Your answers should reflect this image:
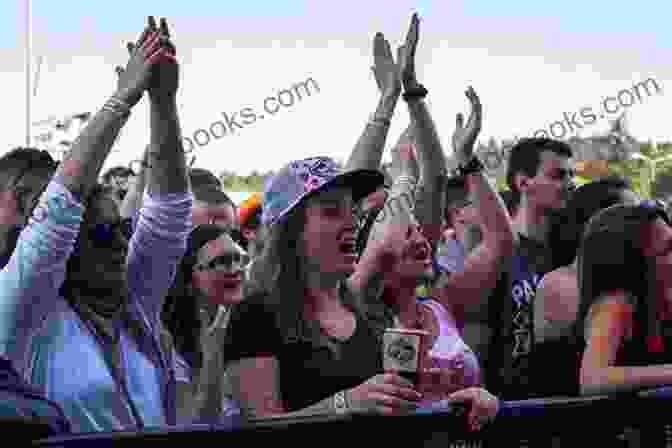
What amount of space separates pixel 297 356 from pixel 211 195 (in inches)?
93.6

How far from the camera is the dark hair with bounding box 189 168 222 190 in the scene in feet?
Answer: 20.2

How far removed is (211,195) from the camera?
19.8 feet

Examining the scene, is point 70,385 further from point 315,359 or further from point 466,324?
point 466,324

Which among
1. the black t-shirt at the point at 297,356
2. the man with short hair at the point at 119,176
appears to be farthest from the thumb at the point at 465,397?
the man with short hair at the point at 119,176

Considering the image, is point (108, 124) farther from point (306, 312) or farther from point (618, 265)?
point (618, 265)

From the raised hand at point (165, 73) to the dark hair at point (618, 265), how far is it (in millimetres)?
1359

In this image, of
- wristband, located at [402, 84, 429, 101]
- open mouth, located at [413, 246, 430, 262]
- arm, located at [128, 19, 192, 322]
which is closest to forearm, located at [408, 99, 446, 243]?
wristband, located at [402, 84, 429, 101]

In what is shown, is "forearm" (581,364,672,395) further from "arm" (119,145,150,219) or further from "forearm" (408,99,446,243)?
"arm" (119,145,150,219)

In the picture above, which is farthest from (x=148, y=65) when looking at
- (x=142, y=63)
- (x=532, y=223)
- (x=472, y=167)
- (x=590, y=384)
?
(x=532, y=223)

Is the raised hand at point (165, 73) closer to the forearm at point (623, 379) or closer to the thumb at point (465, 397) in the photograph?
the thumb at point (465, 397)

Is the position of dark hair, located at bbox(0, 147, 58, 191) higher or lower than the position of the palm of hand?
lower

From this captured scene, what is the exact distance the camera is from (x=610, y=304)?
4.14 meters

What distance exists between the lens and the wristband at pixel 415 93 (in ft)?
18.2

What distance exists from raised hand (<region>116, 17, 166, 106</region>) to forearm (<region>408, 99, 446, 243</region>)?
181 cm
